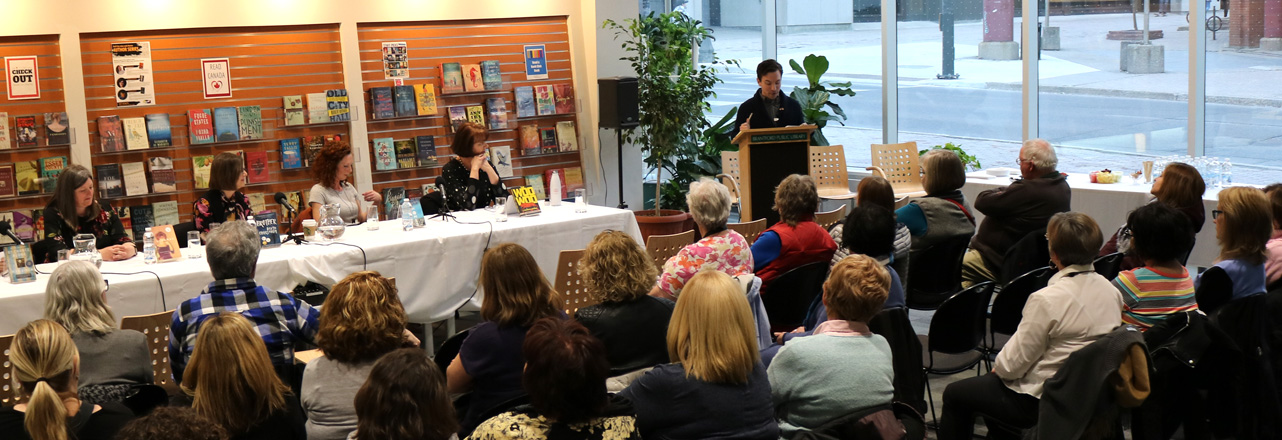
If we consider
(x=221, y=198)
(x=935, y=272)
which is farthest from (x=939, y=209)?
(x=221, y=198)

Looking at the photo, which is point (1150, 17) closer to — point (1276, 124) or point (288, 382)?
point (1276, 124)

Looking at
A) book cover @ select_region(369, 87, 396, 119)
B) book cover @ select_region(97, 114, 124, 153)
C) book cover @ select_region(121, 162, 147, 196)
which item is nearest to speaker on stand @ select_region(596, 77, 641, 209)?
book cover @ select_region(369, 87, 396, 119)

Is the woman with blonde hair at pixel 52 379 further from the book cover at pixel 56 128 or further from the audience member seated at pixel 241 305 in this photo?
the book cover at pixel 56 128

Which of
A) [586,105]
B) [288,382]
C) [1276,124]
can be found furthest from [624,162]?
[288,382]

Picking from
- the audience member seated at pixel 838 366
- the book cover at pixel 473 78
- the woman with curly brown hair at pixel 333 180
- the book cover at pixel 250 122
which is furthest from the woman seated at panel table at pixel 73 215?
the audience member seated at pixel 838 366

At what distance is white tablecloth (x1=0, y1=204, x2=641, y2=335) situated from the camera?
486 centimetres

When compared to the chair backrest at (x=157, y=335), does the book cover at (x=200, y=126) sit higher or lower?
higher

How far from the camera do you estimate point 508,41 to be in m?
9.10

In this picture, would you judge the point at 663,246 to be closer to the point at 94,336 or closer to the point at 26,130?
the point at 94,336

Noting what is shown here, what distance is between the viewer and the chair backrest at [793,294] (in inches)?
183

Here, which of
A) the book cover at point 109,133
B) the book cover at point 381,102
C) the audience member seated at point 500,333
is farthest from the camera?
the book cover at point 381,102

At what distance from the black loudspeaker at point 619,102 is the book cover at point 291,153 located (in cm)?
250

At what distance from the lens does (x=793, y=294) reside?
4.71 m

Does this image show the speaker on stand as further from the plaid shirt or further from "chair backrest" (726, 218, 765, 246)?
the plaid shirt
